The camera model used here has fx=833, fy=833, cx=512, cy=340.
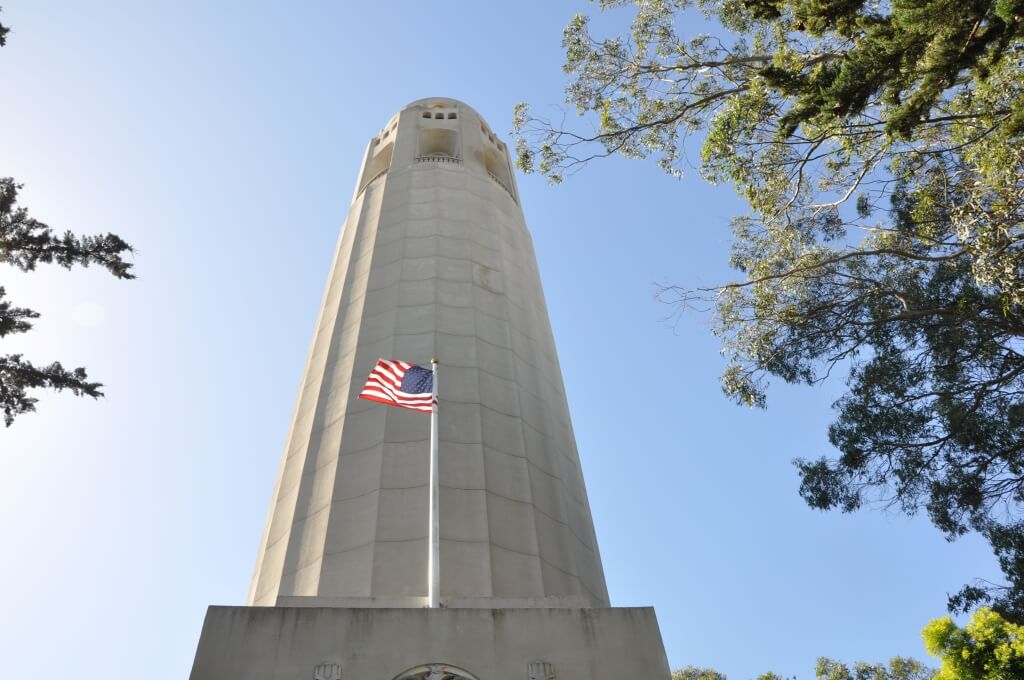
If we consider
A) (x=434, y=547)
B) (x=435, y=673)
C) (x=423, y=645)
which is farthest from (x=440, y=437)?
(x=435, y=673)

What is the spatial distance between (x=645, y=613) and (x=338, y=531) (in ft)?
16.5

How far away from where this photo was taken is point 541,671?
9.53 metres

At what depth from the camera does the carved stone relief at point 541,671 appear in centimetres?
948

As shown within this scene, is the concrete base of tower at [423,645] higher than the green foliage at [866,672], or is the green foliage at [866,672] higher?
the green foliage at [866,672]

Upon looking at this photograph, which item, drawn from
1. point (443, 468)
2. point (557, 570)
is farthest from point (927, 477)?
point (443, 468)

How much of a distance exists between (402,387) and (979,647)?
10.3 meters

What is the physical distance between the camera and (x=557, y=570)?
13.0 m

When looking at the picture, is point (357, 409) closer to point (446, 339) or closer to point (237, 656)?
point (446, 339)

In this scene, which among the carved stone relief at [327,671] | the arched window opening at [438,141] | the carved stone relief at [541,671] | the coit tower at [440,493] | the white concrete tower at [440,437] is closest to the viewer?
the carved stone relief at [327,671]

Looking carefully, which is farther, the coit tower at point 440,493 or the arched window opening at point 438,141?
the arched window opening at point 438,141

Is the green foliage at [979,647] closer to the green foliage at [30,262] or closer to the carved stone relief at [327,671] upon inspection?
the carved stone relief at [327,671]

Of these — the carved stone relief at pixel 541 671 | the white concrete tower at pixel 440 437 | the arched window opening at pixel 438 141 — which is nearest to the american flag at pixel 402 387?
the white concrete tower at pixel 440 437

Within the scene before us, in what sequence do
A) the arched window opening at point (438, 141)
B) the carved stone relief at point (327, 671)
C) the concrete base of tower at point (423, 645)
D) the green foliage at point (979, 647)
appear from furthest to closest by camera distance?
the arched window opening at point (438, 141) < the green foliage at point (979, 647) < the concrete base of tower at point (423, 645) < the carved stone relief at point (327, 671)

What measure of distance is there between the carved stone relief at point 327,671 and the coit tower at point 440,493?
54 millimetres
